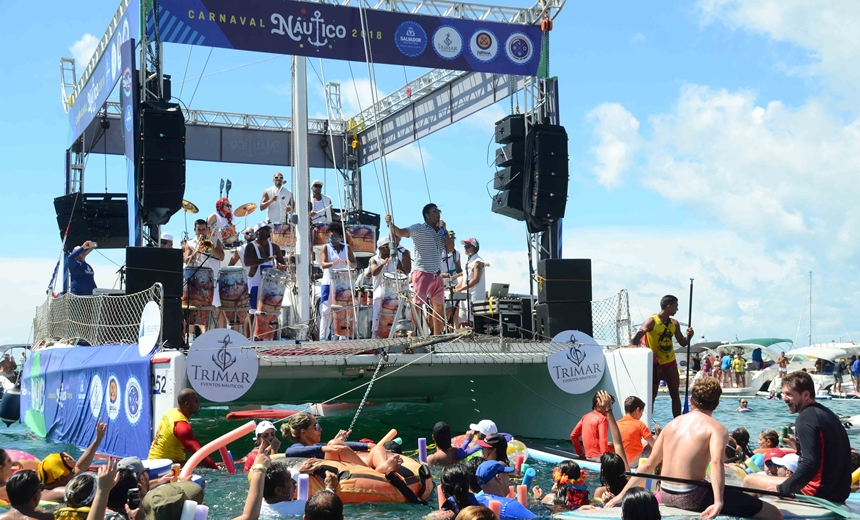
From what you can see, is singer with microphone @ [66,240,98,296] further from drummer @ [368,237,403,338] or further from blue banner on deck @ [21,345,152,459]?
drummer @ [368,237,403,338]

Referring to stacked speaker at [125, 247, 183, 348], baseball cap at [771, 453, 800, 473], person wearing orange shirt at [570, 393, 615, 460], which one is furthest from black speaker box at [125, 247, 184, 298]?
baseball cap at [771, 453, 800, 473]

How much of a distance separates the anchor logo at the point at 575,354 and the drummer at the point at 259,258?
4.48m

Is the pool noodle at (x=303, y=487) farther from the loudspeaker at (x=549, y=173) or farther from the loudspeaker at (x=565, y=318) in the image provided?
the loudspeaker at (x=549, y=173)

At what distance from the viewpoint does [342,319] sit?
14055 mm

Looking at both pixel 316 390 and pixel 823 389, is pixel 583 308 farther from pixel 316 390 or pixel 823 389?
pixel 823 389

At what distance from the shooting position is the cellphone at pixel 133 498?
5450 mm

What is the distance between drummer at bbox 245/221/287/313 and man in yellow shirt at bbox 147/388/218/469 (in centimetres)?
419

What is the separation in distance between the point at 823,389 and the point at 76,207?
2330 cm

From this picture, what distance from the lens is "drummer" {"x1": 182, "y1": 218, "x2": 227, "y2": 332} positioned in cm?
1305

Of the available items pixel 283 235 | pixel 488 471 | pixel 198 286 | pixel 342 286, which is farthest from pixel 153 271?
pixel 488 471

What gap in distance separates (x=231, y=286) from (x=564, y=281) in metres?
4.78

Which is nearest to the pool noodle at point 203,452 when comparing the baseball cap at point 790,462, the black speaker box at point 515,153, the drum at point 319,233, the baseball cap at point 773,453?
the baseball cap at point 790,462

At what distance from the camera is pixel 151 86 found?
40.3 ft

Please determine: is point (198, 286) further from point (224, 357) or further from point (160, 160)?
point (224, 357)
